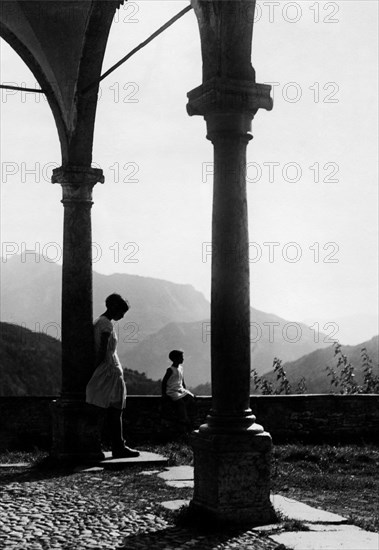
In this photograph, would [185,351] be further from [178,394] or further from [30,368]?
[178,394]

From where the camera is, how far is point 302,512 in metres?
5.74

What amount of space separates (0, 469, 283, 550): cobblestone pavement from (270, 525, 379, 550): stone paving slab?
11 centimetres

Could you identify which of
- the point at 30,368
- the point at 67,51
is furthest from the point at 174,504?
the point at 30,368

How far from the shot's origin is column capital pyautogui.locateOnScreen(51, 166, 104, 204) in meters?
8.72

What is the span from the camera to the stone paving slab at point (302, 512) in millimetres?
5470

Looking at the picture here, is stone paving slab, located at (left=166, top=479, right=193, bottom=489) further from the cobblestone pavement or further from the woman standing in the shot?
the woman standing

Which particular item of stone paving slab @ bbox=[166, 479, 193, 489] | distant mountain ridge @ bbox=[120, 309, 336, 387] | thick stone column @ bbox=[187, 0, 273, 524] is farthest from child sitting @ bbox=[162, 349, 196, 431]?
distant mountain ridge @ bbox=[120, 309, 336, 387]

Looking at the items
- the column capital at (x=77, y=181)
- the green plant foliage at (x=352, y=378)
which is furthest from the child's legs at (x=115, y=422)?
the green plant foliage at (x=352, y=378)

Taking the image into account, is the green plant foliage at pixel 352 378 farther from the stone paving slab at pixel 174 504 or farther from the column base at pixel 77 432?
the stone paving slab at pixel 174 504

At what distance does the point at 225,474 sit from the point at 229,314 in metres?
1.01

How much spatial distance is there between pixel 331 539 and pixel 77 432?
3.97m

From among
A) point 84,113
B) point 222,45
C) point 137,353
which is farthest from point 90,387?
point 137,353

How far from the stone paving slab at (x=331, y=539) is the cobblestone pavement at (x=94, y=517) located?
11 centimetres

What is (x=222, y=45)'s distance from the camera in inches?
228
